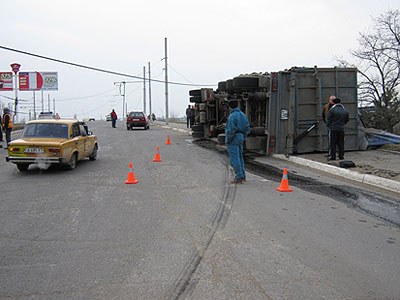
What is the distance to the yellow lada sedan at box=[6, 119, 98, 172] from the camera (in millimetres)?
9836

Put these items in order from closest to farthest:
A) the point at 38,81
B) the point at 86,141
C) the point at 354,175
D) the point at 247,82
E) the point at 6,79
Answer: the point at 354,175, the point at 86,141, the point at 247,82, the point at 6,79, the point at 38,81

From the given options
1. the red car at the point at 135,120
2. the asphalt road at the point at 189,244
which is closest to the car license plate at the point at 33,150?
the asphalt road at the point at 189,244

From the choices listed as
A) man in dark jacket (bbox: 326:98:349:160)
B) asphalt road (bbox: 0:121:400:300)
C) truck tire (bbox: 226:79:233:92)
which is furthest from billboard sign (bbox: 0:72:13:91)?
man in dark jacket (bbox: 326:98:349:160)

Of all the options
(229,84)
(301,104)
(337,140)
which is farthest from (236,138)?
(229,84)

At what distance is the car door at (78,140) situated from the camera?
11.0 m

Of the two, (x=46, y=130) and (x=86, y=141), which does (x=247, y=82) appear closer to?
(x=86, y=141)

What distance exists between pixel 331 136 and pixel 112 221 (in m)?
7.40

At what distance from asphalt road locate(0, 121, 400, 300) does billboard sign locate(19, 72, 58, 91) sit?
57742 mm

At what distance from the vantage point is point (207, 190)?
8023mm

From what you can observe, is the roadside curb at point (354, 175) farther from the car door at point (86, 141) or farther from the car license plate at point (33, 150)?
the car license plate at point (33, 150)

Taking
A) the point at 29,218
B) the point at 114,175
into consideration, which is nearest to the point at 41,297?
the point at 29,218

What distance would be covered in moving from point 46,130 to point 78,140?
0.91 metres

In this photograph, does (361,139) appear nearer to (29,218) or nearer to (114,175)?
(114,175)

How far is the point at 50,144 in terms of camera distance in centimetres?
985
